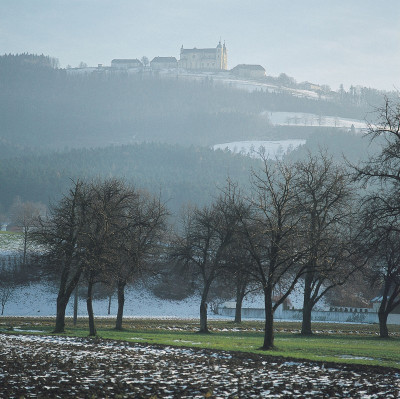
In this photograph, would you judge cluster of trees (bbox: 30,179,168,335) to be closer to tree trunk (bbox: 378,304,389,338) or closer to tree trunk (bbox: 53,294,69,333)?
tree trunk (bbox: 53,294,69,333)

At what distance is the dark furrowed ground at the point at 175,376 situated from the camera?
16.9 metres

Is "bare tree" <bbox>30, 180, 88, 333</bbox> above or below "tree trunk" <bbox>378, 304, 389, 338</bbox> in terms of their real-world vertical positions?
above

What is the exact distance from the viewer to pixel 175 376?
20016 millimetres

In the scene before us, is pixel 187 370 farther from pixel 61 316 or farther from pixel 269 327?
pixel 61 316

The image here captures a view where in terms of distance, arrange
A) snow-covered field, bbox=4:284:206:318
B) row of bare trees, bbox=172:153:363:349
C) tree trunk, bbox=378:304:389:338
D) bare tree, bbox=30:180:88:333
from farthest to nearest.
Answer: snow-covered field, bbox=4:284:206:318, tree trunk, bbox=378:304:389:338, bare tree, bbox=30:180:88:333, row of bare trees, bbox=172:153:363:349

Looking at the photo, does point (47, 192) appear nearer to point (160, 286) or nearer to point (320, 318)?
point (160, 286)

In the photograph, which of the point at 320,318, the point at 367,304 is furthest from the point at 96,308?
the point at 367,304

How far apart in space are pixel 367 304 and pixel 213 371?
7886 centimetres

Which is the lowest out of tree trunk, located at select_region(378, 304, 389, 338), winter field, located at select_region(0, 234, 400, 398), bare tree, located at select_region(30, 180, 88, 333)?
winter field, located at select_region(0, 234, 400, 398)

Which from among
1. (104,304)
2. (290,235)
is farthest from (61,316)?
(104,304)

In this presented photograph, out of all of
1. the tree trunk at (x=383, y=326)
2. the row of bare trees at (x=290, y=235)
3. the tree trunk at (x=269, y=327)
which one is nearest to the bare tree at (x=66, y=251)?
the row of bare trees at (x=290, y=235)

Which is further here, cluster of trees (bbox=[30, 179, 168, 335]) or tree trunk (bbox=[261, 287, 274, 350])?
cluster of trees (bbox=[30, 179, 168, 335])

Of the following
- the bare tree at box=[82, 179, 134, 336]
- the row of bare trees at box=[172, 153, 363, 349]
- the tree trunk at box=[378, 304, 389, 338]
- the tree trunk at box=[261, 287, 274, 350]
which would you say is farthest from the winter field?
the tree trunk at box=[378, 304, 389, 338]

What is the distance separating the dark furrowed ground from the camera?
1694 centimetres
